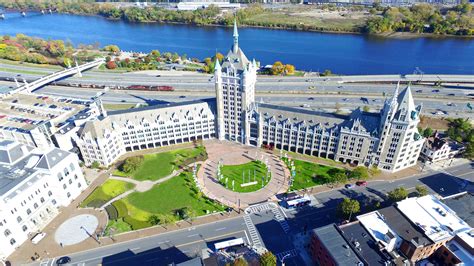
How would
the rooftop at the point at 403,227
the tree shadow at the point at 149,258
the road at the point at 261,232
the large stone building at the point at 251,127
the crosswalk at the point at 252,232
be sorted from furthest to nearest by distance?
the large stone building at the point at 251,127 → the crosswalk at the point at 252,232 → the road at the point at 261,232 → the tree shadow at the point at 149,258 → the rooftop at the point at 403,227

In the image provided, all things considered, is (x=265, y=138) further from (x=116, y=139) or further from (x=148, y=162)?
(x=116, y=139)

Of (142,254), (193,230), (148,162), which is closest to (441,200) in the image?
(193,230)

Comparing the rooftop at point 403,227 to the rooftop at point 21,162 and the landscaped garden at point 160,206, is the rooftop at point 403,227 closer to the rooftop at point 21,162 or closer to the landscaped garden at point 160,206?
the landscaped garden at point 160,206

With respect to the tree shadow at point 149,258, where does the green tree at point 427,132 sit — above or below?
above

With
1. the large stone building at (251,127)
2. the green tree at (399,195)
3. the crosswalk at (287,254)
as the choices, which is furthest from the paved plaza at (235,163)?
the green tree at (399,195)

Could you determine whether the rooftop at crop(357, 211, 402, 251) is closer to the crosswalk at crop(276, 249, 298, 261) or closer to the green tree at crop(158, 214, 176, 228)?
the crosswalk at crop(276, 249, 298, 261)

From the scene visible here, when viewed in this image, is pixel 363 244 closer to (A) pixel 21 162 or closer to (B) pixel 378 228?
(B) pixel 378 228
